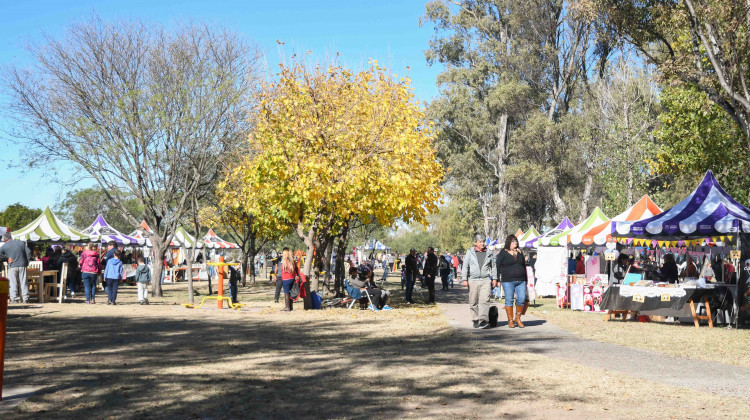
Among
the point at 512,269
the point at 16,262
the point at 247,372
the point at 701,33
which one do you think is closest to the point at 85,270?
the point at 16,262

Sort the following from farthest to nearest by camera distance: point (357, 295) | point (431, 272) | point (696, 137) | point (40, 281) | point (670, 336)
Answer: point (696, 137) → point (431, 272) → point (40, 281) → point (357, 295) → point (670, 336)

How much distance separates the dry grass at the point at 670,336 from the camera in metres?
11.7

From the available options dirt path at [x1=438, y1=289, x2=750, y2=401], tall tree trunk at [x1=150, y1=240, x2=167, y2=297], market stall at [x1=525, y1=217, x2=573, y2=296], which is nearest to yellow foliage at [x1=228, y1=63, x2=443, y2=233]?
dirt path at [x1=438, y1=289, x2=750, y2=401]

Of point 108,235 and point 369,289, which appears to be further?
point 108,235

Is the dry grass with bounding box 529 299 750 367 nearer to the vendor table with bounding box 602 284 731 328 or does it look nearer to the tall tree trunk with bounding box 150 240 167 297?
the vendor table with bounding box 602 284 731 328

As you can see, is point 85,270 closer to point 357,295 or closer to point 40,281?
point 40,281

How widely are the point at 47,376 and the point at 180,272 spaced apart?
42.2 metres

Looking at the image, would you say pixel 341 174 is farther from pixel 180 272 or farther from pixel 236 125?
pixel 180 272

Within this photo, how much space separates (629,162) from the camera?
40094 mm

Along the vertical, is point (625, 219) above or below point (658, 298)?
above

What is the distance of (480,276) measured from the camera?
1521 centimetres

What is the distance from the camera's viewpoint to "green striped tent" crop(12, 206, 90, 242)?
95.2 feet

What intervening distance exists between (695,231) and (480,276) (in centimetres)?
564

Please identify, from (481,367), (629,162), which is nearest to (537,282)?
(629,162)
